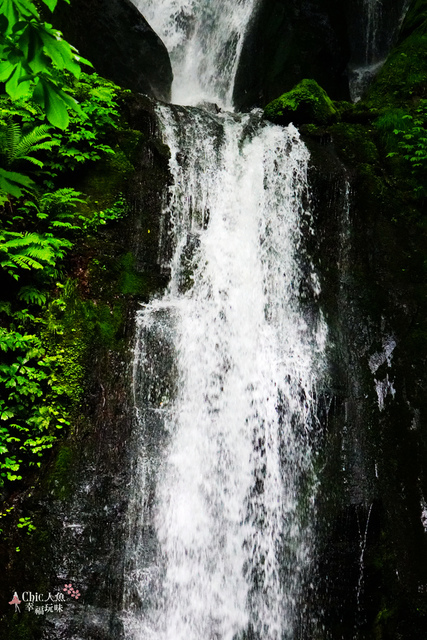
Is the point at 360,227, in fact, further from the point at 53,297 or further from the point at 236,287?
the point at 53,297

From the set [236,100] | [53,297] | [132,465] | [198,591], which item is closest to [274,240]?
[53,297]

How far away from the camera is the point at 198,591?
16.3 feet

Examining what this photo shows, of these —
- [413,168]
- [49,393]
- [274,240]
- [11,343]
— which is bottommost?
[49,393]

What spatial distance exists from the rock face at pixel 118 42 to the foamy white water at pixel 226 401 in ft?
13.2

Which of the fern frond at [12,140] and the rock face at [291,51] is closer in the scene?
the fern frond at [12,140]

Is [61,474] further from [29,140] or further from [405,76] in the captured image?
[405,76]

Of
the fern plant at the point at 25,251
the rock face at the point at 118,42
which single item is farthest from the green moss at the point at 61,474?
the rock face at the point at 118,42

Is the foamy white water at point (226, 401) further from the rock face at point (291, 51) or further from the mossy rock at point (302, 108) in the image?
the rock face at point (291, 51)

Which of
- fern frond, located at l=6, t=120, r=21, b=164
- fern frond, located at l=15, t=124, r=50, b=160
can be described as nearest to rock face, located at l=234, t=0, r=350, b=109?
fern frond, located at l=15, t=124, r=50, b=160

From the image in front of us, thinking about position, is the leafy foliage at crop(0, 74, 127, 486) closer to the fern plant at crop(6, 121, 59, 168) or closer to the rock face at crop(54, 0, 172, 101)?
the fern plant at crop(6, 121, 59, 168)

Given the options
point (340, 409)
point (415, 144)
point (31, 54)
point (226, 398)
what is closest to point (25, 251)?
point (226, 398)

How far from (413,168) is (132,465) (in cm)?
625

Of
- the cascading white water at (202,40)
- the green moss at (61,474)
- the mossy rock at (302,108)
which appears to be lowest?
the green moss at (61,474)

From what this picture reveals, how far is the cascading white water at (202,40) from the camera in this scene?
41.1ft
